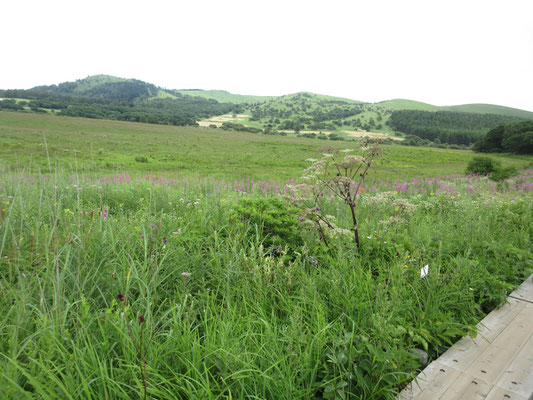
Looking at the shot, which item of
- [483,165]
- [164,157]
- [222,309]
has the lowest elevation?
[164,157]

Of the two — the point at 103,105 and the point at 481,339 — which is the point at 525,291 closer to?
the point at 481,339

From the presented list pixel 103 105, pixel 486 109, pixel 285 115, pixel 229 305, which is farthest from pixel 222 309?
pixel 486 109

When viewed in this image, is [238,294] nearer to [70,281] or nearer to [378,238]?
[70,281]

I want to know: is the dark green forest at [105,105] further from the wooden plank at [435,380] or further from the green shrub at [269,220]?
the wooden plank at [435,380]

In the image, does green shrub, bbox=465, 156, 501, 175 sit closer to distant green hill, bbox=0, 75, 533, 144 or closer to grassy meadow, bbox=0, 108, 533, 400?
grassy meadow, bbox=0, 108, 533, 400

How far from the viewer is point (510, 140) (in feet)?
187

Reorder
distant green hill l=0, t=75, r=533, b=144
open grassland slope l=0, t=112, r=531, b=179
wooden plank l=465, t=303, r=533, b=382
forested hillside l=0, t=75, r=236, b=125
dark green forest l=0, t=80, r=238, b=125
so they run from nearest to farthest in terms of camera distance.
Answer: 1. wooden plank l=465, t=303, r=533, b=382
2. open grassland slope l=0, t=112, r=531, b=179
3. forested hillside l=0, t=75, r=236, b=125
4. dark green forest l=0, t=80, r=238, b=125
5. distant green hill l=0, t=75, r=533, b=144

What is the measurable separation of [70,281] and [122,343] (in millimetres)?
1040

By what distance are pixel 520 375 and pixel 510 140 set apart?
71965mm

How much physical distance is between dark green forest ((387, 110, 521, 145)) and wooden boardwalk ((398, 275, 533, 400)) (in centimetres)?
11052

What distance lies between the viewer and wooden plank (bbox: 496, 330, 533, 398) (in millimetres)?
2111

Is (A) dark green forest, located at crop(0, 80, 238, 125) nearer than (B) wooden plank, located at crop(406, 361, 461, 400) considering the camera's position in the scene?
No

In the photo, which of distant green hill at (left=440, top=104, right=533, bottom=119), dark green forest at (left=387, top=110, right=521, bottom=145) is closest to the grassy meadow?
dark green forest at (left=387, top=110, right=521, bottom=145)

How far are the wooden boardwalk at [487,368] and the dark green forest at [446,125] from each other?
111 metres
